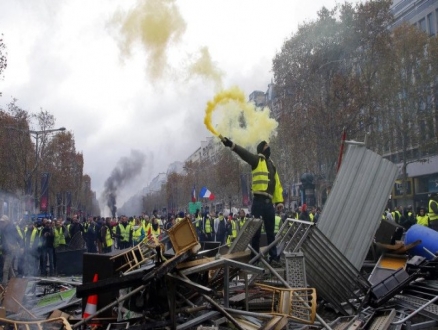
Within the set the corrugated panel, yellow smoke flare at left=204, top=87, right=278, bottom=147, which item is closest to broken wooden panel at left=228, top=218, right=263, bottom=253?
the corrugated panel

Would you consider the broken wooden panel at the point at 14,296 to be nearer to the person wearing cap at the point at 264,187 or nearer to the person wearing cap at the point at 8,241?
the person wearing cap at the point at 264,187

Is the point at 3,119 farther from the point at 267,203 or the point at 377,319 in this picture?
the point at 377,319

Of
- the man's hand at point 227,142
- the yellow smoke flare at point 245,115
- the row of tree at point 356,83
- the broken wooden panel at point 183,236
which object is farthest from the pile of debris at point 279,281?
the row of tree at point 356,83

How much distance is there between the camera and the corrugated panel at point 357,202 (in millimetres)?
8172

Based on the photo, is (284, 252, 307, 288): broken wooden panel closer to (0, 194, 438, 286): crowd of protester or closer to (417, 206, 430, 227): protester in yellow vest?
(0, 194, 438, 286): crowd of protester

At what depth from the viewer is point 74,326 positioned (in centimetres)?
578

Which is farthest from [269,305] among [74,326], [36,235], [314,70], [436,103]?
[436,103]

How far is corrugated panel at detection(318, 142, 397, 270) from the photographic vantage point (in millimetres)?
8172

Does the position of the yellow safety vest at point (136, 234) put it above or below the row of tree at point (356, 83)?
below

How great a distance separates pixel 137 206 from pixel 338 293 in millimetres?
120192

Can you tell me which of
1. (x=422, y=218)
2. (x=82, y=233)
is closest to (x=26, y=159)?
(x=82, y=233)

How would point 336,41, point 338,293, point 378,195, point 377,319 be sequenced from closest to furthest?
point 377,319, point 338,293, point 378,195, point 336,41

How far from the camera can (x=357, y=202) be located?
8.43m

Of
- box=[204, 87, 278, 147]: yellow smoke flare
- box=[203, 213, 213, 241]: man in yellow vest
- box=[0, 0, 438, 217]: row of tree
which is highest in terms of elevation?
box=[0, 0, 438, 217]: row of tree
